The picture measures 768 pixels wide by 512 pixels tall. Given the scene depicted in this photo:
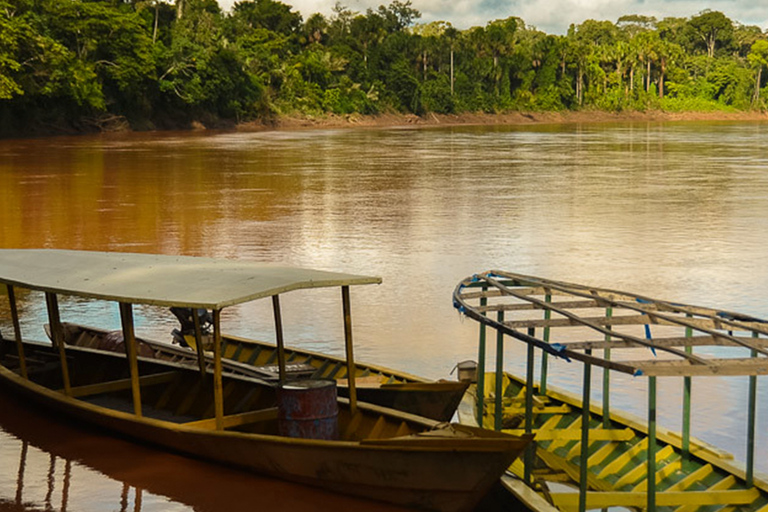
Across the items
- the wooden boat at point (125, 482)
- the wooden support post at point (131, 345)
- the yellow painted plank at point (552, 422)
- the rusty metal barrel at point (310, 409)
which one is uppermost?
the wooden support post at point (131, 345)

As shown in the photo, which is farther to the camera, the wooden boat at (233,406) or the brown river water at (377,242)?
the brown river water at (377,242)

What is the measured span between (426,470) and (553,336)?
5.66 metres

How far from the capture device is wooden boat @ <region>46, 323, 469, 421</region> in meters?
8.88

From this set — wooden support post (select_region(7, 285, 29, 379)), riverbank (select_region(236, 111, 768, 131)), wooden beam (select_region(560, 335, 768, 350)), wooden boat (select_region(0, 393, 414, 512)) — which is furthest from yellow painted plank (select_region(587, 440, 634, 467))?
riverbank (select_region(236, 111, 768, 131))

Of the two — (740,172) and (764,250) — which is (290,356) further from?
(740,172)

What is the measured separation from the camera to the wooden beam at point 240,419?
29.0 ft

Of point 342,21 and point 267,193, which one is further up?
point 342,21

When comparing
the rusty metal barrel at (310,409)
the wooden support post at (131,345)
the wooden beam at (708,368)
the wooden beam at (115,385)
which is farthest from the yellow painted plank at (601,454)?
the wooden beam at (115,385)

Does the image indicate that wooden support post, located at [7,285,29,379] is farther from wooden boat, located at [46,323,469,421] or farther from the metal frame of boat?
the metal frame of boat

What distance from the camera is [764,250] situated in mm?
18609

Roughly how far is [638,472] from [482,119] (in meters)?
104

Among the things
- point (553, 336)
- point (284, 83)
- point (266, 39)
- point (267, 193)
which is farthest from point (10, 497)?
point (266, 39)

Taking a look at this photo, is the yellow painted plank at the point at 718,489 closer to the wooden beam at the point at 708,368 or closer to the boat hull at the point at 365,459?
the boat hull at the point at 365,459

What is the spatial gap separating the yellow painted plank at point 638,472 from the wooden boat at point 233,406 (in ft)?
3.78
